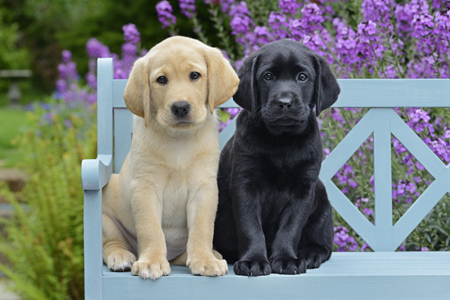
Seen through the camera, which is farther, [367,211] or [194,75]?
[367,211]

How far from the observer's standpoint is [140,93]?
2.35 m

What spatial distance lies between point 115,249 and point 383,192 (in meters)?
1.49

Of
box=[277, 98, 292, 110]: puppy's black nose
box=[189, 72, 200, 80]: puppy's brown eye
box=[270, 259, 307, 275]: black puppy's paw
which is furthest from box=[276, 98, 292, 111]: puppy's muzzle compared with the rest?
box=[270, 259, 307, 275]: black puppy's paw

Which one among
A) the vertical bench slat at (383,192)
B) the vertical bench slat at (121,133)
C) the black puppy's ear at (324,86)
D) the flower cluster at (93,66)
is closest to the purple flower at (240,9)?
the flower cluster at (93,66)

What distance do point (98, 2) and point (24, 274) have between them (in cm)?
1485

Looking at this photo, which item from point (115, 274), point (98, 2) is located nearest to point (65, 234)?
point (115, 274)

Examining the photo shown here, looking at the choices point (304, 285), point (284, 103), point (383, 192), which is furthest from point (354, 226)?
point (284, 103)

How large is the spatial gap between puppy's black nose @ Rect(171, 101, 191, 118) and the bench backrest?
2.70 ft

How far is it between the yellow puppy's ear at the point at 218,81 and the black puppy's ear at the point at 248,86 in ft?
0.20

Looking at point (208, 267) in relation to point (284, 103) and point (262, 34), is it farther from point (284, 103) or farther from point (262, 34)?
point (262, 34)

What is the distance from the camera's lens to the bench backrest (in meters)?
2.99

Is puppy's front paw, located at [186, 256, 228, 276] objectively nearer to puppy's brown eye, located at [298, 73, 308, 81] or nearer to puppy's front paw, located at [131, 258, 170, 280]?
puppy's front paw, located at [131, 258, 170, 280]

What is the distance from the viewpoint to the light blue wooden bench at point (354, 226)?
230 cm

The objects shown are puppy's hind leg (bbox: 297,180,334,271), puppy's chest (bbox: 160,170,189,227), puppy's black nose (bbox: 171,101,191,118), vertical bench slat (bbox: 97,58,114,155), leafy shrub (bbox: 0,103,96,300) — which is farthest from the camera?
leafy shrub (bbox: 0,103,96,300)
